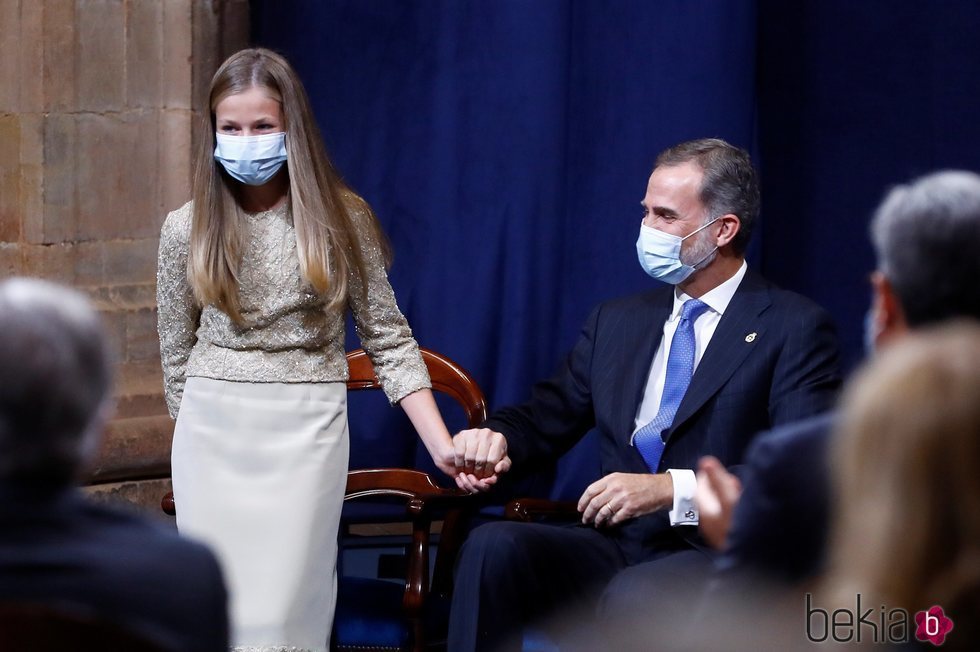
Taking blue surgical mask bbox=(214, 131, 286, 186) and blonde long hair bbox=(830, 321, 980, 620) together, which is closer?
blonde long hair bbox=(830, 321, 980, 620)

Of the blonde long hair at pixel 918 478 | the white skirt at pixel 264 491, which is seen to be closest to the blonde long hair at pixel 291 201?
the white skirt at pixel 264 491

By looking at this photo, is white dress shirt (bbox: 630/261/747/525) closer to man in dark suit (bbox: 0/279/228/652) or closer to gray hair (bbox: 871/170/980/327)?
gray hair (bbox: 871/170/980/327)

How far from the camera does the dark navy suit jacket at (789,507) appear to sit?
1.75m

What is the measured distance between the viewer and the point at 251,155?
306 centimetres

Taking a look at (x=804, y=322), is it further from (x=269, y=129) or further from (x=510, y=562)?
(x=269, y=129)

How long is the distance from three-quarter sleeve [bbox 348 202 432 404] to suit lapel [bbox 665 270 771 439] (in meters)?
→ 0.59

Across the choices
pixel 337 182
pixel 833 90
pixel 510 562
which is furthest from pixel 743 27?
pixel 510 562

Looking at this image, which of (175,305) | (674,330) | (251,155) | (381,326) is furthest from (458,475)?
(251,155)

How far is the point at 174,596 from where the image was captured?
1.53m

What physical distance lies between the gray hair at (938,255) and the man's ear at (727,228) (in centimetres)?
172

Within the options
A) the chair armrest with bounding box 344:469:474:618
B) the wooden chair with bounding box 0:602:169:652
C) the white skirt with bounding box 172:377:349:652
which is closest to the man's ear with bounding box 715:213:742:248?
the chair armrest with bounding box 344:469:474:618

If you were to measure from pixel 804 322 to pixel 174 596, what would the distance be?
2019 mm

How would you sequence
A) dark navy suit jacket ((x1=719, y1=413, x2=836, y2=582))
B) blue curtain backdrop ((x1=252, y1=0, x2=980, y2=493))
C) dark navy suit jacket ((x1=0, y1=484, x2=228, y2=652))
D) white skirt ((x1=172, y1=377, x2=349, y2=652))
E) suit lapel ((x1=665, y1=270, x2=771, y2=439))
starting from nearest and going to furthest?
1. dark navy suit jacket ((x1=0, y1=484, x2=228, y2=652))
2. dark navy suit jacket ((x1=719, y1=413, x2=836, y2=582))
3. white skirt ((x1=172, y1=377, x2=349, y2=652))
4. suit lapel ((x1=665, y1=270, x2=771, y2=439))
5. blue curtain backdrop ((x1=252, y1=0, x2=980, y2=493))

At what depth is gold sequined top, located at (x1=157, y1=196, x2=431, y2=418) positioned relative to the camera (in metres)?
3.07
